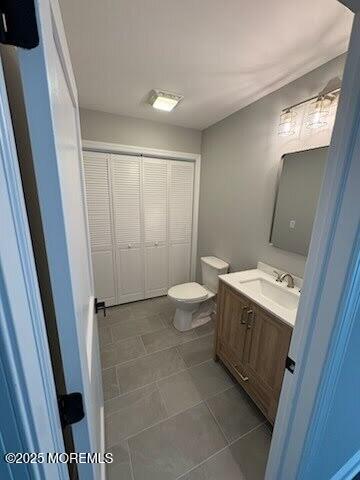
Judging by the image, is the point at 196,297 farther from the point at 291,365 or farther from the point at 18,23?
the point at 18,23

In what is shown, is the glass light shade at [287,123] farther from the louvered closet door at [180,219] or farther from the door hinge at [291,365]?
the door hinge at [291,365]

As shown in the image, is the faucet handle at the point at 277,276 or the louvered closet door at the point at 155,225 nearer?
the faucet handle at the point at 277,276

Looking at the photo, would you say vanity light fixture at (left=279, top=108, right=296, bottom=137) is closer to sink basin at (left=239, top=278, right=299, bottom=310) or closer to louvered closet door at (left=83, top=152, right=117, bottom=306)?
sink basin at (left=239, top=278, right=299, bottom=310)

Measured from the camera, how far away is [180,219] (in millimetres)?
2975

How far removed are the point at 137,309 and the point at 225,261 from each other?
1.33 meters

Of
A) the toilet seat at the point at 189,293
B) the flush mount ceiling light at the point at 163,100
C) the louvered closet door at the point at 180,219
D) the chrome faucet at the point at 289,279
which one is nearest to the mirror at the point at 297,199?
the chrome faucet at the point at 289,279

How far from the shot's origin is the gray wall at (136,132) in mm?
2256

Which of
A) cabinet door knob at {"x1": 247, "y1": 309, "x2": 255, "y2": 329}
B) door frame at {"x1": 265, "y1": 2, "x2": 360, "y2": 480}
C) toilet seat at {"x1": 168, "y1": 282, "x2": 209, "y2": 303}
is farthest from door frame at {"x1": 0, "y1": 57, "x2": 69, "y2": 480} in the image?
toilet seat at {"x1": 168, "y1": 282, "x2": 209, "y2": 303}

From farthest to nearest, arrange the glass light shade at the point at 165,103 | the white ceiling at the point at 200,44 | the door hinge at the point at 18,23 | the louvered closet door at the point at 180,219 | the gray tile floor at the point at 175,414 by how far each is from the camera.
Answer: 1. the louvered closet door at the point at 180,219
2. the glass light shade at the point at 165,103
3. the gray tile floor at the point at 175,414
4. the white ceiling at the point at 200,44
5. the door hinge at the point at 18,23

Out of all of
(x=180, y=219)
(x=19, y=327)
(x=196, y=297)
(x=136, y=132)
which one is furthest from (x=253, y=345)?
(x=136, y=132)

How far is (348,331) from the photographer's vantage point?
701 millimetres

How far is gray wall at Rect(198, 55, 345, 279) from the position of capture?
1.67 metres

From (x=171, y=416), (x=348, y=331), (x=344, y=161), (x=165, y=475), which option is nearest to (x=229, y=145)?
(x=344, y=161)

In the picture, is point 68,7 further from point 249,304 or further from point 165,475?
point 165,475
